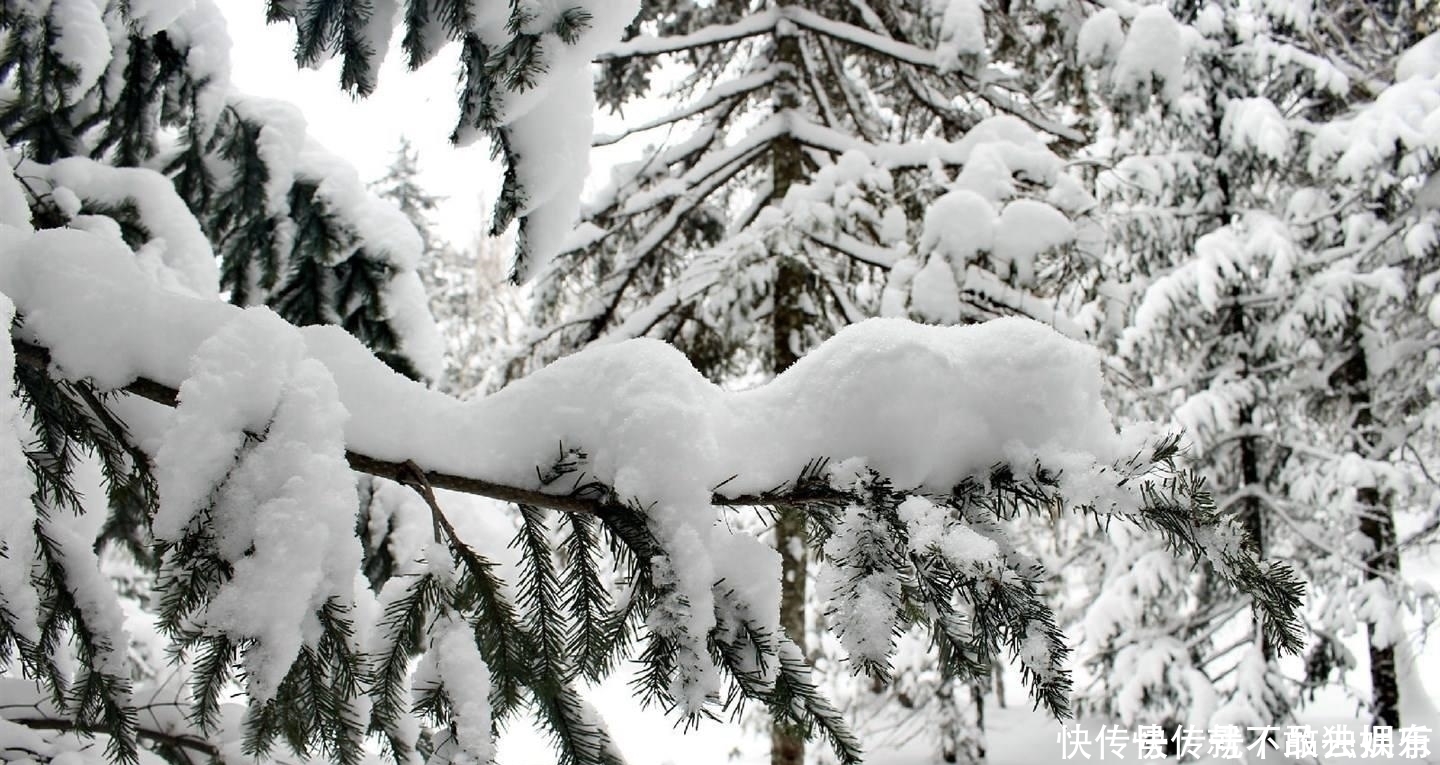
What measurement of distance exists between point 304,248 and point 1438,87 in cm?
805

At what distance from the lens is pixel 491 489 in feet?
3.39

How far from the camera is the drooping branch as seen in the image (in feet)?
3.32

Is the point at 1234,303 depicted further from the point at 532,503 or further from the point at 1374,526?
the point at 532,503

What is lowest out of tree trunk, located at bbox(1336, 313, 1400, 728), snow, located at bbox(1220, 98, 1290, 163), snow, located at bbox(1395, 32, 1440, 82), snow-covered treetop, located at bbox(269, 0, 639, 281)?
tree trunk, located at bbox(1336, 313, 1400, 728)

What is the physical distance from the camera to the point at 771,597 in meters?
1.06

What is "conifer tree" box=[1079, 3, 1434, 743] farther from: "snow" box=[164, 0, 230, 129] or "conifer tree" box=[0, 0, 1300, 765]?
"conifer tree" box=[0, 0, 1300, 765]

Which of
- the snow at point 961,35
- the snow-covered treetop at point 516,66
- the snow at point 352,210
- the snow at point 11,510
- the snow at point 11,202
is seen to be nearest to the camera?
the snow at point 11,510

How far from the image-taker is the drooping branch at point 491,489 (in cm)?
101

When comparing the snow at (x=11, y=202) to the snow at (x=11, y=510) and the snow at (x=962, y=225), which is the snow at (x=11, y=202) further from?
the snow at (x=962, y=225)

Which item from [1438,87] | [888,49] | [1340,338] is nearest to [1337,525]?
[1340,338]

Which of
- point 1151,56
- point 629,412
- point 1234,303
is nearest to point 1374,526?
point 1234,303

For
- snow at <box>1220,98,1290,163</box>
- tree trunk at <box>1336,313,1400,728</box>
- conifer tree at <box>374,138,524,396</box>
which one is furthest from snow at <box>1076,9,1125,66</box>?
conifer tree at <box>374,138,524,396</box>

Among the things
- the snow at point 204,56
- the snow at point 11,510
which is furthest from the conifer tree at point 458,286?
the snow at point 11,510

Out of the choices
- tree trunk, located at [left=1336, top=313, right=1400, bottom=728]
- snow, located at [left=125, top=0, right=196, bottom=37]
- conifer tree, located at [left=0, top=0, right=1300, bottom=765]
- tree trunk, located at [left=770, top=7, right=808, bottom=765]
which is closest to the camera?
conifer tree, located at [left=0, top=0, right=1300, bottom=765]
